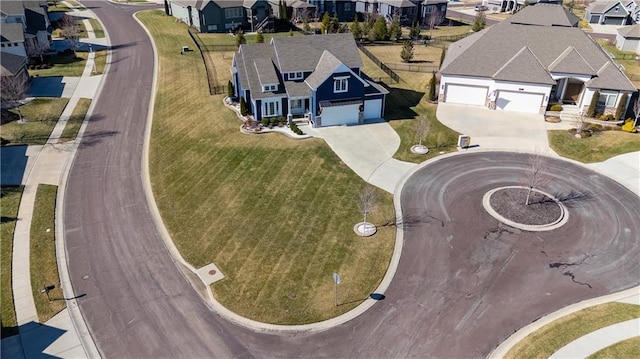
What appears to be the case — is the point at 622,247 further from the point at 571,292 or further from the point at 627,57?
the point at 627,57

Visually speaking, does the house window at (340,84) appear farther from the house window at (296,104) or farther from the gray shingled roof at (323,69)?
the house window at (296,104)

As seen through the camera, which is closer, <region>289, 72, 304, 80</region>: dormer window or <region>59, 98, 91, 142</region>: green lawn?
<region>59, 98, 91, 142</region>: green lawn

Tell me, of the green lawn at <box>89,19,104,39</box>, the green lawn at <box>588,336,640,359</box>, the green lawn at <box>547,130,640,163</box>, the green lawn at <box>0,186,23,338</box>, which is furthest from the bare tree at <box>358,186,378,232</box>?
the green lawn at <box>89,19,104,39</box>

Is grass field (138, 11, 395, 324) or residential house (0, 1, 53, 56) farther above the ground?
residential house (0, 1, 53, 56)

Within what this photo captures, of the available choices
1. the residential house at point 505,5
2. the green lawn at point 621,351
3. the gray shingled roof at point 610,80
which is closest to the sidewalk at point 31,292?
the green lawn at point 621,351

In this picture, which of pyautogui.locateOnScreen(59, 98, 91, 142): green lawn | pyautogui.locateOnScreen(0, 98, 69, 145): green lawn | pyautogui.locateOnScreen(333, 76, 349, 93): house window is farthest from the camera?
pyautogui.locateOnScreen(59, 98, 91, 142): green lawn

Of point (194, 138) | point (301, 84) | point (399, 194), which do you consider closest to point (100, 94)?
point (194, 138)

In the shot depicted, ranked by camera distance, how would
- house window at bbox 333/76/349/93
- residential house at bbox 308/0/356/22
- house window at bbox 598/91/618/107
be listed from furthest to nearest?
residential house at bbox 308/0/356/22, house window at bbox 598/91/618/107, house window at bbox 333/76/349/93

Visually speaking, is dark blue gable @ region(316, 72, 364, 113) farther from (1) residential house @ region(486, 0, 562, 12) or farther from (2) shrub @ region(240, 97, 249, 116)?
(1) residential house @ region(486, 0, 562, 12)
